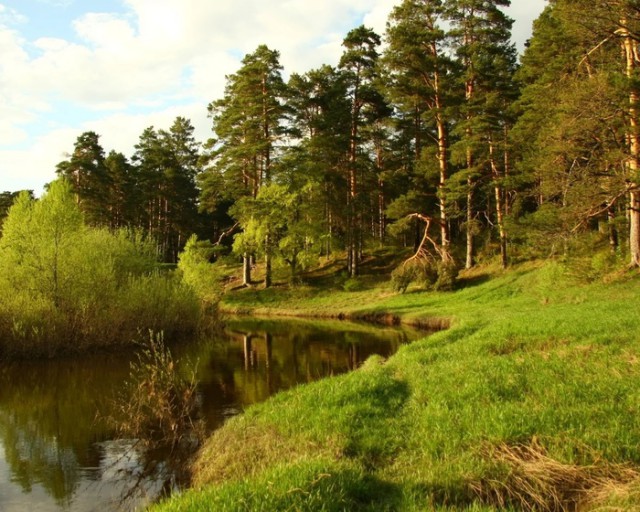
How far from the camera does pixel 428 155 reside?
134 feet

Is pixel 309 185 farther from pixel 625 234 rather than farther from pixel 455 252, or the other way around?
pixel 625 234

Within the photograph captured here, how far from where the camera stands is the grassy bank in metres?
5.44

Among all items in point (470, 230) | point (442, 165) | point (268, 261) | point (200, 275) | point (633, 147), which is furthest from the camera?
point (268, 261)

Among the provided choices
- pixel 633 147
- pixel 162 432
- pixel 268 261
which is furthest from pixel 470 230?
pixel 162 432

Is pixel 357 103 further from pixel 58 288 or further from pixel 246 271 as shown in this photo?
pixel 58 288

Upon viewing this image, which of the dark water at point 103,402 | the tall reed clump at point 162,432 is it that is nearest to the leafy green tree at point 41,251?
the dark water at point 103,402

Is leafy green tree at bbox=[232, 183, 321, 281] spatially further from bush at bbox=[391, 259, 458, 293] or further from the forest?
bush at bbox=[391, 259, 458, 293]

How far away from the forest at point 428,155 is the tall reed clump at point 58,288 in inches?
72.7

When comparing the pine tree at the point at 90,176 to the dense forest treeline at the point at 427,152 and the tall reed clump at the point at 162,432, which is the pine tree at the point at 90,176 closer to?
the dense forest treeline at the point at 427,152

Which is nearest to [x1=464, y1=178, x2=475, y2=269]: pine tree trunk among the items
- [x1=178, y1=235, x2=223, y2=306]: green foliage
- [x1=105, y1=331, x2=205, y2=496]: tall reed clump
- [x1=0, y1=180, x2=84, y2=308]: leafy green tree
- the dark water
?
the dark water

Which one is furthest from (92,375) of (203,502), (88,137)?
(88,137)

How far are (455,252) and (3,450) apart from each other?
36.6 m

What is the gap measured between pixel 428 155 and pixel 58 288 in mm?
29308

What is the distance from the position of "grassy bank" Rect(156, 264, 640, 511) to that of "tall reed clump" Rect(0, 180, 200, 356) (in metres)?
11.9
